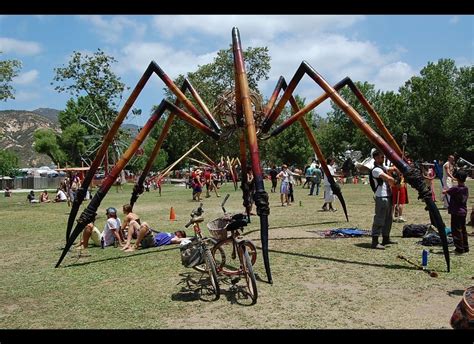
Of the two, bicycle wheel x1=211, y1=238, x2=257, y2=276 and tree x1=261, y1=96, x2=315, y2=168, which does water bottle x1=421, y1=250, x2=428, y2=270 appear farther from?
tree x1=261, y1=96, x2=315, y2=168

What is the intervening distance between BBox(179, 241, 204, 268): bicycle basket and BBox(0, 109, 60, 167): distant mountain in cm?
11961

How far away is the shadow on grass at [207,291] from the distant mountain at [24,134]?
119 meters

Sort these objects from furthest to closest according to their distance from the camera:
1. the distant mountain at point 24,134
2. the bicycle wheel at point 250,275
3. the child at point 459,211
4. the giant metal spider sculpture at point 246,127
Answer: the distant mountain at point 24,134
the child at point 459,211
the giant metal spider sculpture at point 246,127
the bicycle wheel at point 250,275

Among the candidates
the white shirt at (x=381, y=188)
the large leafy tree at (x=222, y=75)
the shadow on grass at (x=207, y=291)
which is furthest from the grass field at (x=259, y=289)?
the large leafy tree at (x=222, y=75)

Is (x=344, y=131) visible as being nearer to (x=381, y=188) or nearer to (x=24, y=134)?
(x=381, y=188)

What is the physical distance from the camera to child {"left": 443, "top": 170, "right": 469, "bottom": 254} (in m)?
8.72

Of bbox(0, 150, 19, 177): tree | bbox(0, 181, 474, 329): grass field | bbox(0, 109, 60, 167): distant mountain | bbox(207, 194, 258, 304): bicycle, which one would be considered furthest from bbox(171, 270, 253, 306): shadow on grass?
bbox(0, 109, 60, 167): distant mountain

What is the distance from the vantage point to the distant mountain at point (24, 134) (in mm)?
132375

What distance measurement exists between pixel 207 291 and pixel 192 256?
2.01 ft

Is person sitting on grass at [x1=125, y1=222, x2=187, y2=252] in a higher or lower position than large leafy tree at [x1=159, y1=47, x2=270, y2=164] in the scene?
lower

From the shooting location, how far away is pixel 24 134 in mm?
157375

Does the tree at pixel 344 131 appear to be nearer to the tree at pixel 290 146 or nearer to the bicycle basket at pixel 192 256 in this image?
the tree at pixel 290 146
